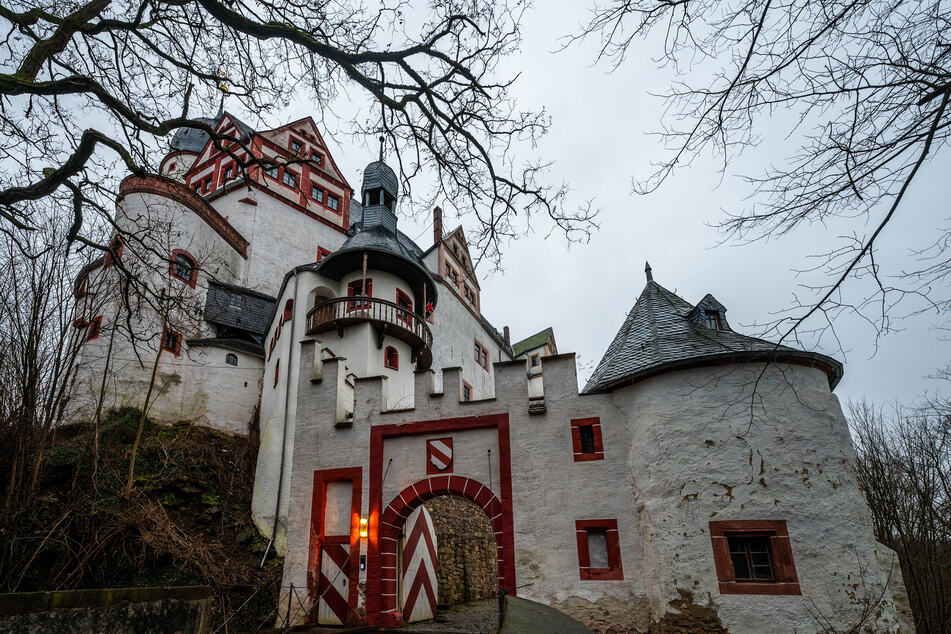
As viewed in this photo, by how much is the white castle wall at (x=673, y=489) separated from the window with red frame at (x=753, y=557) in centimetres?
13

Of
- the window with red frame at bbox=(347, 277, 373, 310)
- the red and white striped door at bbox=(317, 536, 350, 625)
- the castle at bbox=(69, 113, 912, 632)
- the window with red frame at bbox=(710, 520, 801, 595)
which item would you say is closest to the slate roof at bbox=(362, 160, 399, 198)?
the castle at bbox=(69, 113, 912, 632)

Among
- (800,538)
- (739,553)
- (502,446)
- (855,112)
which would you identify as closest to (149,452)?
(502,446)

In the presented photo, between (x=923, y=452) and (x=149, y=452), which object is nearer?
(x=923, y=452)

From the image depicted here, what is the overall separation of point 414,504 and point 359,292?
8080 millimetres

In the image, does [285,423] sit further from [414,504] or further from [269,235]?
[269,235]

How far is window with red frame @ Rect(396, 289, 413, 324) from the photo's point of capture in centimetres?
1834

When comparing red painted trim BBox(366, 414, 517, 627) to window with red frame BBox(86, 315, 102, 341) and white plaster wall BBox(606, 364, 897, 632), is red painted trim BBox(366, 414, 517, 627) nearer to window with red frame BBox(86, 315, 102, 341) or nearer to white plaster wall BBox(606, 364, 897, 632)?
white plaster wall BBox(606, 364, 897, 632)

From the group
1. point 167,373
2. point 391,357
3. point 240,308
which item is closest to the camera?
point 391,357

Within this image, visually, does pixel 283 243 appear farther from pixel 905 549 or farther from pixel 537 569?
pixel 905 549

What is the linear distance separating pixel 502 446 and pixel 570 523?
2174 millimetres

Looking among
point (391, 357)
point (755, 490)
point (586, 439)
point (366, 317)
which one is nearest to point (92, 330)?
point (366, 317)

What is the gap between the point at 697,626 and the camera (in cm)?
998

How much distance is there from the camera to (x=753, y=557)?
33.8 feet

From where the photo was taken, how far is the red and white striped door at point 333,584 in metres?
13.1
